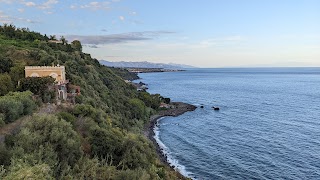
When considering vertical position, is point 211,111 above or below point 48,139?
below

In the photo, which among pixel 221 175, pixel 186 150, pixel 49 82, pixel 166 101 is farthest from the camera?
pixel 166 101

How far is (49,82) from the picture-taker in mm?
35656

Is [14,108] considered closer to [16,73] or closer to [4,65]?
[16,73]

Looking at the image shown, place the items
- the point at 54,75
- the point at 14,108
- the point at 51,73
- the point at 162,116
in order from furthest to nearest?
the point at 162,116 < the point at 54,75 < the point at 51,73 < the point at 14,108

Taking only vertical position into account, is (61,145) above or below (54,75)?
below

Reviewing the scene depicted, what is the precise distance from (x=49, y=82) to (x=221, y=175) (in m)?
24.4

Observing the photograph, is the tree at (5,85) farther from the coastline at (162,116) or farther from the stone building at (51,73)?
the coastline at (162,116)

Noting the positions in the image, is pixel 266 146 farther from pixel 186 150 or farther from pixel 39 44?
pixel 39 44

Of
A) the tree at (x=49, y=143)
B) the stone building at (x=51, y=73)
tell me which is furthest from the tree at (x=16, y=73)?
the tree at (x=49, y=143)

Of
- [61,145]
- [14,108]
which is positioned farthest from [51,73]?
[61,145]

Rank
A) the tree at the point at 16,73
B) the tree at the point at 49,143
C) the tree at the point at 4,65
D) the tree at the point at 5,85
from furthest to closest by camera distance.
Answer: the tree at the point at 4,65 → the tree at the point at 16,73 → the tree at the point at 5,85 → the tree at the point at 49,143

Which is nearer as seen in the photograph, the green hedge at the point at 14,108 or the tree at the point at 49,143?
the tree at the point at 49,143

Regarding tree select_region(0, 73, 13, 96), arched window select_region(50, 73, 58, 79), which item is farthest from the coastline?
tree select_region(0, 73, 13, 96)

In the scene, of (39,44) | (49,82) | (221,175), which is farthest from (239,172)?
(39,44)
